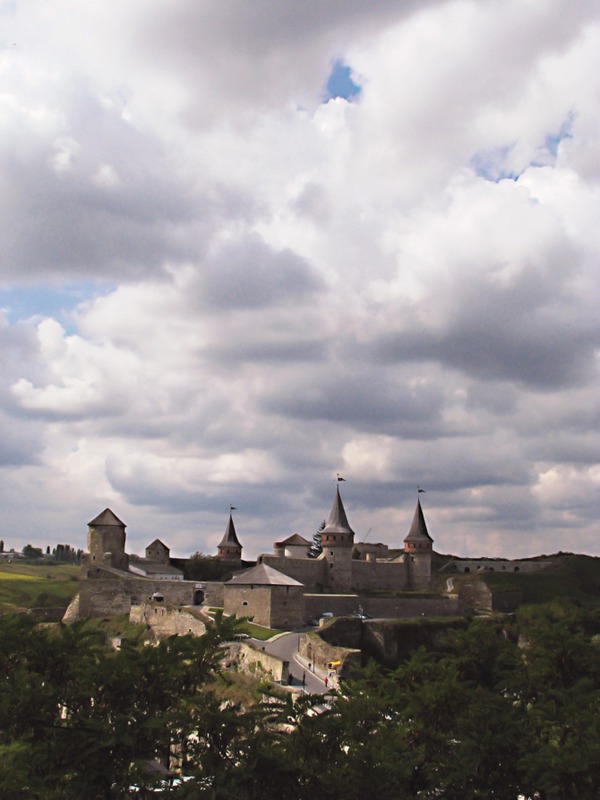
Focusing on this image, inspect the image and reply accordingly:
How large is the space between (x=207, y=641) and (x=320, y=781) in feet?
13.2

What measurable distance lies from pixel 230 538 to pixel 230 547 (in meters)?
1.08

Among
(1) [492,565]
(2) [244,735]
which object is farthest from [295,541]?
(2) [244,735]

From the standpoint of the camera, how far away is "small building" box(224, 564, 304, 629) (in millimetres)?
62344

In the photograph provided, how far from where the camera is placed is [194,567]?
282ft

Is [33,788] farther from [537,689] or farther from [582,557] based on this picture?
[582,557]

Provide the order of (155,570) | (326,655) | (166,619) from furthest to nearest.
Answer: (155,570) < (166,619) < (326,655)

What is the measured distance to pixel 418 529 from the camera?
9125 cm

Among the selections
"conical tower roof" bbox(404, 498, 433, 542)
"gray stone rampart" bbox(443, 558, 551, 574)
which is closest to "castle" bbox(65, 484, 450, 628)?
"conical tower roof" bbox(404, 498, 433, 542)

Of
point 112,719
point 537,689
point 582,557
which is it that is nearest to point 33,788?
point 112,719

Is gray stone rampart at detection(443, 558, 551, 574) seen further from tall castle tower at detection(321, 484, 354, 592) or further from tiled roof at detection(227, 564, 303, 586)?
tiled roof at detection(227, 564, 303, 586)

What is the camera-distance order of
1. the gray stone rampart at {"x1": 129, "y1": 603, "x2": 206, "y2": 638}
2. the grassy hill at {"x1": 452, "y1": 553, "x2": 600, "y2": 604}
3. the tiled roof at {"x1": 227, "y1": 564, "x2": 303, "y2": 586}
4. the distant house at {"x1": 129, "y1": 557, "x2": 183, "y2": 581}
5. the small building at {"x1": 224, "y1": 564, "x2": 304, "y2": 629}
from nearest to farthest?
the gray stone rampart at {"x1": 129, "y1": 603, "x2": 206, "y2": 638}, the small building at {"x1": 224, "y1": 564, "x2": 304, "y2": 629}, the tiled roof at {"x1": 227, "y1": 564, "x2": 303, "y2": 586}, the distant house at {"x1": 129, "y1": 557, "x2": 183, "y2": 581}, the grassy hill at {"x1": 452, "y1": 553, "x2": 600, "y2": 604}

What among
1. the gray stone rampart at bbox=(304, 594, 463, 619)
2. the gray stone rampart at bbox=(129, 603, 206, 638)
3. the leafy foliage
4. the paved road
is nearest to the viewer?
the leafy foliage

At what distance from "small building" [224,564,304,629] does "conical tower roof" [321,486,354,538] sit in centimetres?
1794

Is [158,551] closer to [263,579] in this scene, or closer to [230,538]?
[230,538]
